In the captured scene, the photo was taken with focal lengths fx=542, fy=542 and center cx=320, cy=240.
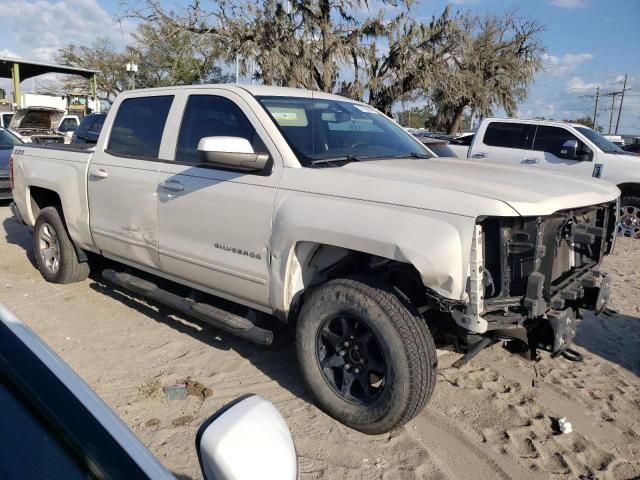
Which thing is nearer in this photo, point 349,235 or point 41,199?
point 349,235

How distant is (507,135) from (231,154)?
27.1 ft

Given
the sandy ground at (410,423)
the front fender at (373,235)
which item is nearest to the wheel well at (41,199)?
the sandy ground at (410,423)

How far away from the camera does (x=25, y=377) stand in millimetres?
1199

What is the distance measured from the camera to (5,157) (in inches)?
430

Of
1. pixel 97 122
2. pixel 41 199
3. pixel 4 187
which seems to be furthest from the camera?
pixel 97 122

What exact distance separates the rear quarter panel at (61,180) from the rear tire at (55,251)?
22 centimetres

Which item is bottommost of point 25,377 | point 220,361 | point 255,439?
A: point 220,361

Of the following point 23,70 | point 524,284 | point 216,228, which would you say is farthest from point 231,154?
point 23,70

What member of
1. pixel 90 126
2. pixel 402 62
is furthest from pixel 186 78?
pixel 90 126

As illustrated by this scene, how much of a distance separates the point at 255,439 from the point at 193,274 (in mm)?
2838

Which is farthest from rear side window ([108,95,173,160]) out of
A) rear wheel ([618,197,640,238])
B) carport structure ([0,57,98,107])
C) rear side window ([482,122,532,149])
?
carport structure ([0,57,98,107])

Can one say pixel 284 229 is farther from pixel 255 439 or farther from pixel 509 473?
pixel 255 439

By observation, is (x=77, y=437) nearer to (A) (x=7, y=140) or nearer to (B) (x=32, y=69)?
(A) (x=7, y=140)

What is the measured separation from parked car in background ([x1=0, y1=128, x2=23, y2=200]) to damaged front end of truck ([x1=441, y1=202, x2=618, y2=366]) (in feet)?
32.6
